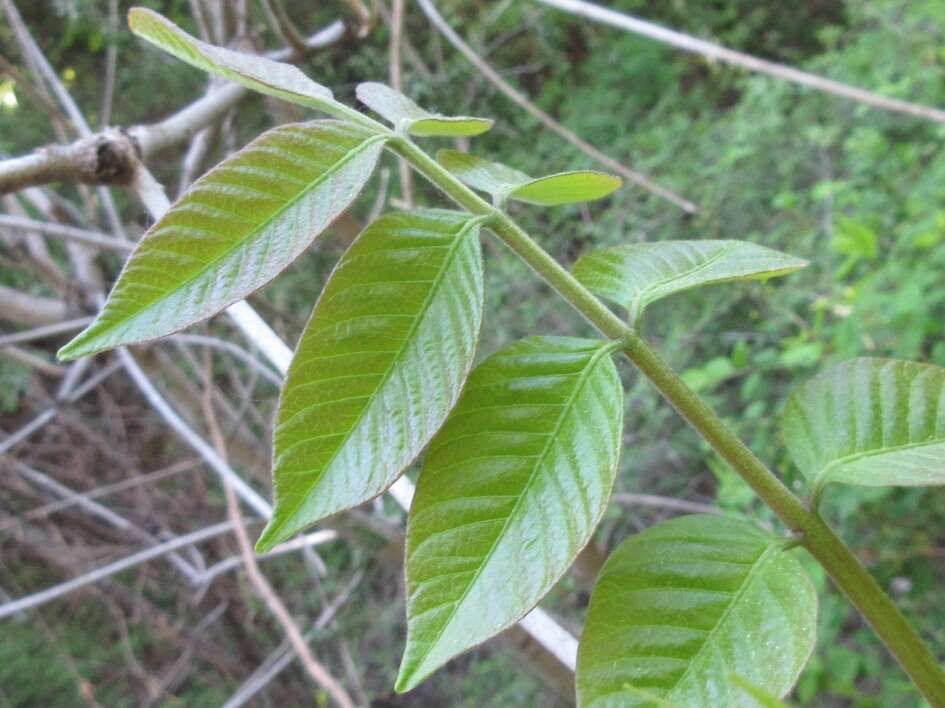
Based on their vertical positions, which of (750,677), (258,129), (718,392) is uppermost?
(750,677)

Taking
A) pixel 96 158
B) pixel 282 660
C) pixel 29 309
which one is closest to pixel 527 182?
pixel 96 158

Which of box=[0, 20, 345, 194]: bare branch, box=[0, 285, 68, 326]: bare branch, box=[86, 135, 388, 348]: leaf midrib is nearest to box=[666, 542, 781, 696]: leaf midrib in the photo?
box=[86, 135, 388, 348]: leaf midrib

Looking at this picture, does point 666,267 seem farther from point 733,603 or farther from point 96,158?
point 96,158

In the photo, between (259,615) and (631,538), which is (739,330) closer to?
(259,615)

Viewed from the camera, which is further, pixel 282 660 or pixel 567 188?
pixel 282 660

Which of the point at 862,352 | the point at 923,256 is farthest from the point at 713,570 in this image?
the point at 923,256

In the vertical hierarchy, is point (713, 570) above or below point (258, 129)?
above

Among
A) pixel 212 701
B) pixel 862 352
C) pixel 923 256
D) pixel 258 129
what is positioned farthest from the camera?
pixel 212 701
